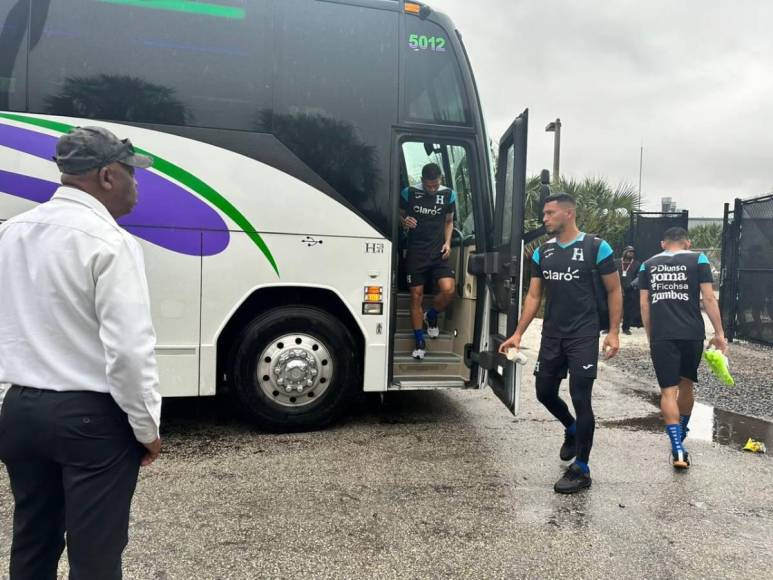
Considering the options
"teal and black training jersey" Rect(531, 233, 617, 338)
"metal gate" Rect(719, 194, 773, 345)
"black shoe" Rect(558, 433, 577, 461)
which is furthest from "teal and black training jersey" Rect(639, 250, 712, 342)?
"metal gate" Rect(719, 194, 773, 345)

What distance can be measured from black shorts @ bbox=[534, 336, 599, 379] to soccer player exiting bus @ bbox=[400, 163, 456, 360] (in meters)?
1.57

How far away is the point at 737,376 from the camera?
7.88 meters

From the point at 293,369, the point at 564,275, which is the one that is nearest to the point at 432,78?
the point at 564,275

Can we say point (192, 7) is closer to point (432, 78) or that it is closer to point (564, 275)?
point (432, 78)

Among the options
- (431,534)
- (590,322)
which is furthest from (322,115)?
(431,534)

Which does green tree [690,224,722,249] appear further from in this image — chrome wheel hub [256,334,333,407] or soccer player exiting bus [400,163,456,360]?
chrome wheel hub [256,334,333,407]

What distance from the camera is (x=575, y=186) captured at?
1861 centimetres

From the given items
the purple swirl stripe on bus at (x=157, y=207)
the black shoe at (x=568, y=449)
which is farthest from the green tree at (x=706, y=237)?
the purple swirl stripe on bus at (x=157, y=207)

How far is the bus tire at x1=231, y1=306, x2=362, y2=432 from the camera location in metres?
4.75

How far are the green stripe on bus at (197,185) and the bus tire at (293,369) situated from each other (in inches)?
20.4

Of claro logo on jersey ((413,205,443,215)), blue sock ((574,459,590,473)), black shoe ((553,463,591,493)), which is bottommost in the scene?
black shoe ((553,463,591,493))

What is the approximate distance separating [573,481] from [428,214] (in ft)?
9.01

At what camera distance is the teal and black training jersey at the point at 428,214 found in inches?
217

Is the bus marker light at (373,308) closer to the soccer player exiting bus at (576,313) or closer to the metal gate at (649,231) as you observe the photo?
the soccer player exiting bus at (576,313)
